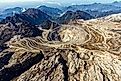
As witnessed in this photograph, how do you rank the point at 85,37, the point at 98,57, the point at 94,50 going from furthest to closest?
1. the point at 85,37
2. the point at 94,50
3. the point at 98,57

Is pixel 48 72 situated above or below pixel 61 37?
above

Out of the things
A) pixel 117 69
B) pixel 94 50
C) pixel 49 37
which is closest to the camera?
pixel 117 69

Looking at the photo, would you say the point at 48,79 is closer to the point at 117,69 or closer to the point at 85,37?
the point at 117,69

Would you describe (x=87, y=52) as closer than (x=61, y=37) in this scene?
Yes

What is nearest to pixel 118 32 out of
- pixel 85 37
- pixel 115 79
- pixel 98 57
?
pixel 85 37

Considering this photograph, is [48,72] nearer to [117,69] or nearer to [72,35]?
[117,69]

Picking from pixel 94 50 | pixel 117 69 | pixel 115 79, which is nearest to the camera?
pixel 115 79

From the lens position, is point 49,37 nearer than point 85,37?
No

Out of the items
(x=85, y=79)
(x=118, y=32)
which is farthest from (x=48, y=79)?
(x=118, y=32)

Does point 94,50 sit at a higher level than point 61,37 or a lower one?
higher
